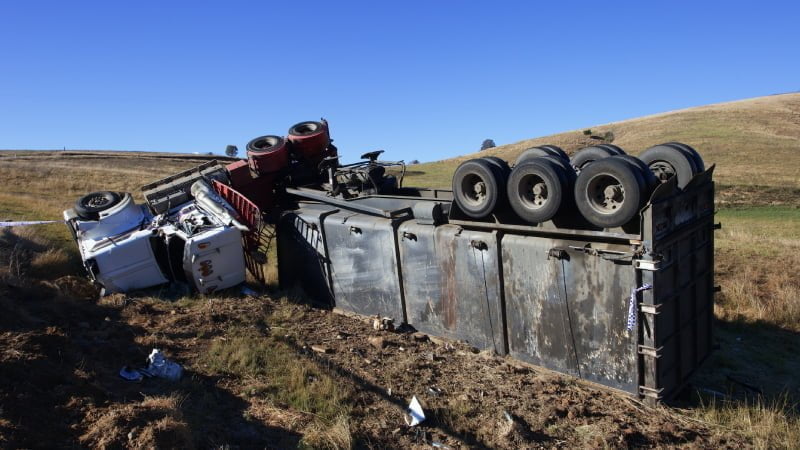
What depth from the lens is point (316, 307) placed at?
8836 millimetres

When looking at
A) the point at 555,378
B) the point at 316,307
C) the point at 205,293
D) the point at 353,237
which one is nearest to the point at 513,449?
the point at 555,378

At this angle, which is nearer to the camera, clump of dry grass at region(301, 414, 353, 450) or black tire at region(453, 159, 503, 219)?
clump of dry grass at region(301, 414, 353, 450)

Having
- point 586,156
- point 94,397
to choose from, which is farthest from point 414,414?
point 586,156

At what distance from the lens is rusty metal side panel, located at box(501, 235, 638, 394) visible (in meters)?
5.08

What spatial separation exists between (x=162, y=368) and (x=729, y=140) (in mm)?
41360

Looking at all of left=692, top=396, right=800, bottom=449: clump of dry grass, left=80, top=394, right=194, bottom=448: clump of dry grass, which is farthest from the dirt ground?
left=692, top=396, right=800, bottom=449: clump of dry grass

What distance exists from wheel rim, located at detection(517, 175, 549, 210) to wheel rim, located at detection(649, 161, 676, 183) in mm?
1264

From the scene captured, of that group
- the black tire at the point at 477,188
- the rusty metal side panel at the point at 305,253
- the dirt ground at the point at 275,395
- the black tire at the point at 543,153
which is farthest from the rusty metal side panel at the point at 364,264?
the black tire at the point at 543,153

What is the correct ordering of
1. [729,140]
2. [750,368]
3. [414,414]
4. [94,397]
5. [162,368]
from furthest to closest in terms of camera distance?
[729,140] < [750,368] < [162,368] < [414,414] < [94,397]

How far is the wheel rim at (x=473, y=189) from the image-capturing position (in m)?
6.18

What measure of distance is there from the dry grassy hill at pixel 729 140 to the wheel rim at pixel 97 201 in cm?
2012

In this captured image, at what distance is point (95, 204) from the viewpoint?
9523 millimetres

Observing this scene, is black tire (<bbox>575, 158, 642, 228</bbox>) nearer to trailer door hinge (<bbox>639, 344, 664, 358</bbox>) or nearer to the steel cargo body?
the steel cargo body

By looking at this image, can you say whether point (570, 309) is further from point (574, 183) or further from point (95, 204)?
point (95, 204)
